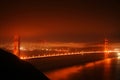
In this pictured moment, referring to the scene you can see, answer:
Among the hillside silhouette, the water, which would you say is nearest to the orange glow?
the water

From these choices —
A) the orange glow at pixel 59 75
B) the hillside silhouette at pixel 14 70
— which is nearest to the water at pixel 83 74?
the orange glow at pixel 59 75

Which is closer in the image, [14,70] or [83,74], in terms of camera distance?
[14,70]

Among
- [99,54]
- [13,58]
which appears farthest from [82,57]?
[13,58]

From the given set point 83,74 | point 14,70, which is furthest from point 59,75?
point 14,70

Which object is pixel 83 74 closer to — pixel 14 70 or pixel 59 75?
pixel 59 75

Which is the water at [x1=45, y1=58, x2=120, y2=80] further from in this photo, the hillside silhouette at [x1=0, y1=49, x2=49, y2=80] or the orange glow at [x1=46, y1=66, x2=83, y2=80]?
the hillside silhouette at [x1=0, y1=49, x2=49, y2=80]

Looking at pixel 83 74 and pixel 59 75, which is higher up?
pixel 59 75

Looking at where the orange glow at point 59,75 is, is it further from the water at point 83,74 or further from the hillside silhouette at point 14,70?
the hillside silhouette at point 14,70

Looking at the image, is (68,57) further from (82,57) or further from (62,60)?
(82,57)
